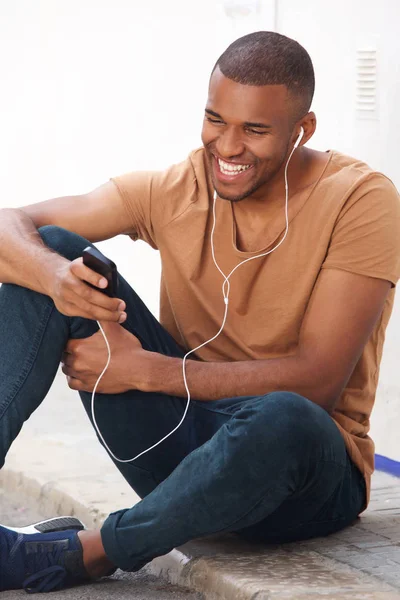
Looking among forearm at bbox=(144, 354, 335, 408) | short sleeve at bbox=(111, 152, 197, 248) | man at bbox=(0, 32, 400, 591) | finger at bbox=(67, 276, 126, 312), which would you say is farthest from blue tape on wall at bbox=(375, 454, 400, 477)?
finger at bbox=(67, 276, 126, 312)

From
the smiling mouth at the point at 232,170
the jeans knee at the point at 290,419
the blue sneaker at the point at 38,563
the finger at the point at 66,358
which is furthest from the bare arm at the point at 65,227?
the blue sneaker at the point at 38,563

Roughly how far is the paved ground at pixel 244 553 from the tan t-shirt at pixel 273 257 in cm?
22

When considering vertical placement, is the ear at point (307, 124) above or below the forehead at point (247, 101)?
below

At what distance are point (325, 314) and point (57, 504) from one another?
48.9 inches

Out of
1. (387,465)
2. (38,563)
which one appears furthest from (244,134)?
(387,465)

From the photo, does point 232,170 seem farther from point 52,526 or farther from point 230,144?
point 52,526

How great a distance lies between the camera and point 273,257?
286cm

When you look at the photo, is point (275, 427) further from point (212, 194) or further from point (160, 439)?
point (212, 194)

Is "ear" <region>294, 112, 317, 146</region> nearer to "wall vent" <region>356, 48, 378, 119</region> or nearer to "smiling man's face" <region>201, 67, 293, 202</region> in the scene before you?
"smiling man's face" <region>201, 67, 293, 202</region>

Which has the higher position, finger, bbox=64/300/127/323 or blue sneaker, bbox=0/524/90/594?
finger, bbox=64/300/127/323

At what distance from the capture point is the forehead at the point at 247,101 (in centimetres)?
276

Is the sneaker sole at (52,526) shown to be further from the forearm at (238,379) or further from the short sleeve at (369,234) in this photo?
the short sleeve at (369,234)

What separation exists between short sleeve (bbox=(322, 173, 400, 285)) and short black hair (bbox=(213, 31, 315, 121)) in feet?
0.94

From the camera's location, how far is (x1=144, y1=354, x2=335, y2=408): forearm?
2.67 m
